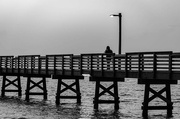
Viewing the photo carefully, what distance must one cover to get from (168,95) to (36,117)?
25.4 feet

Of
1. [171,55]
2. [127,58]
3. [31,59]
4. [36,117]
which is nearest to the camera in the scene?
[171,55]

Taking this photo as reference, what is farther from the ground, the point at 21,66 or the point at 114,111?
the point at 21,66

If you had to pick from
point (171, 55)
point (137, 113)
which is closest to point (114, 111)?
point (137, 113)

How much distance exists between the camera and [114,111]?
3531cm

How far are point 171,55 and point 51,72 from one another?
14166 millimetres

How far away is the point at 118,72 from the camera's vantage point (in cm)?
3047

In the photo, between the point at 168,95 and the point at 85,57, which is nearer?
the point at 168,95

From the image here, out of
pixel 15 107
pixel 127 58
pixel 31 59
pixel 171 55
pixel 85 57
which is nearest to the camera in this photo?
pixel 171 55

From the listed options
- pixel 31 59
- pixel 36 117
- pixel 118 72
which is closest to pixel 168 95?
pixel 118 72

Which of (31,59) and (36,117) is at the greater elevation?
(31,59)

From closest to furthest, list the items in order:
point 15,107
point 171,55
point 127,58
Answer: point 171,55, point 127,58, point 15,107

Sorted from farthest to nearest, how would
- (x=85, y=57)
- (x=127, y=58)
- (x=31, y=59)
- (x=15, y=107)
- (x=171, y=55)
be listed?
1. (x=31, y=59)
2. (x=15, y=107)
3. (x=85, y=57)
4. (x=127, y=58)
5. (x=171, y=55)

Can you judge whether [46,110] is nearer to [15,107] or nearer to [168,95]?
[15,107]

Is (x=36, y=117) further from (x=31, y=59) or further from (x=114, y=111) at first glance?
(x=31, y=59)
